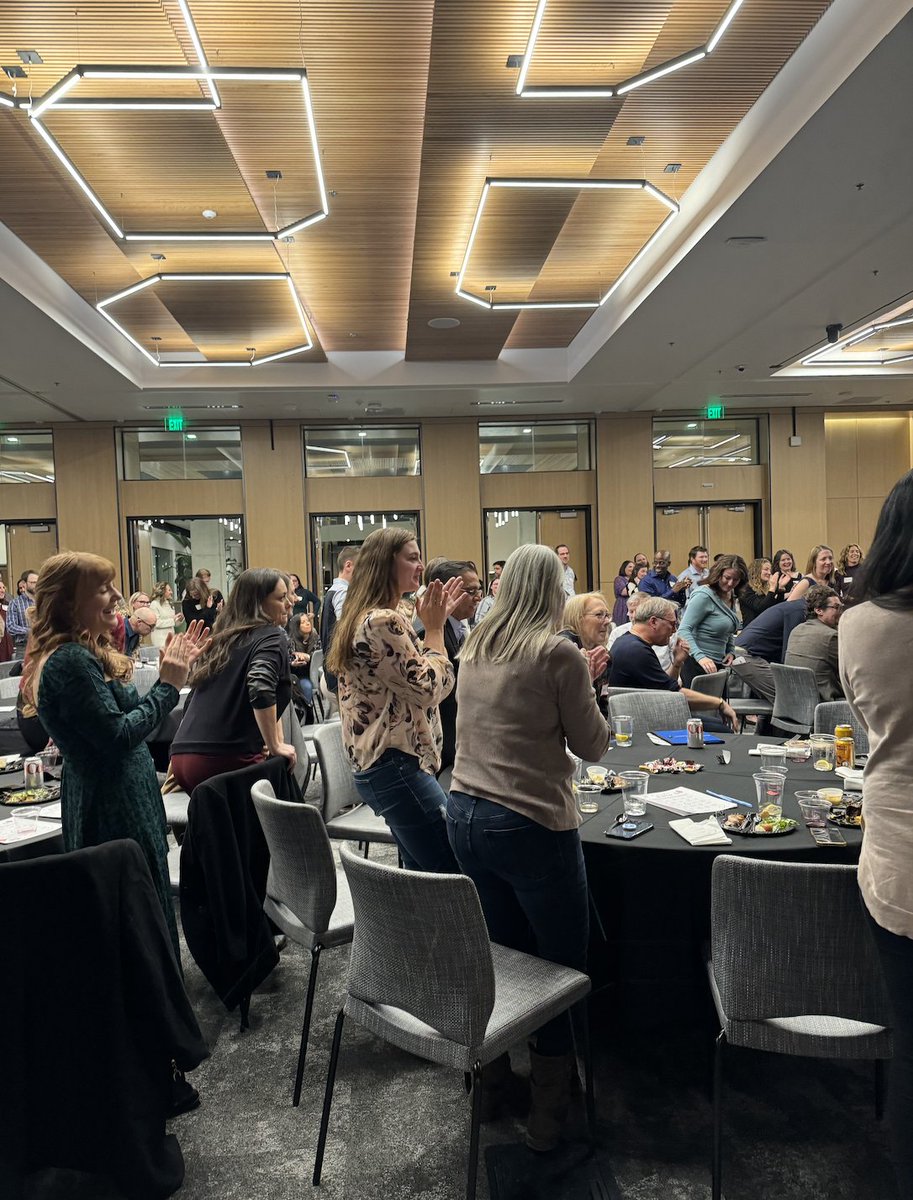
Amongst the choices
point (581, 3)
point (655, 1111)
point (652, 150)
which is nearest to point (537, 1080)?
point (655, 1111)

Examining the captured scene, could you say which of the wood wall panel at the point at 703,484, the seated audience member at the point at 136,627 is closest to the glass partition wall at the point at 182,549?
the seated audience member at the point at 136,627

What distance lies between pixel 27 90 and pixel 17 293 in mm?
2245

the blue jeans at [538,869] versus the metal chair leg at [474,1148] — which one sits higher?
the blue jeans at [538,869]

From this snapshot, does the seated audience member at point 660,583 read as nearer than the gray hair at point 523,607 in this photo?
No

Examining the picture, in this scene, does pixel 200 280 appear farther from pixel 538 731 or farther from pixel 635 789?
pixel 538 731

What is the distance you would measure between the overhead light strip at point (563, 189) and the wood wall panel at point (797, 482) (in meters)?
6.22

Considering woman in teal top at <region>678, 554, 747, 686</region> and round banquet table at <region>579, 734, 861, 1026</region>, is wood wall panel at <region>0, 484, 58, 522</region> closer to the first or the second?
woman in teal top at <region>678, 554, 747, 686</region>

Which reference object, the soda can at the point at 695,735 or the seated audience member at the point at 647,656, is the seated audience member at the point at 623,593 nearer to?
the seated audience member at the point at 647,656

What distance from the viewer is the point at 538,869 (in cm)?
224

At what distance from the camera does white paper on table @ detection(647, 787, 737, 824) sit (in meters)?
2.84

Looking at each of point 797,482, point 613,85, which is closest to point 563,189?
point 613,85

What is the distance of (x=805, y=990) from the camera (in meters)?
1.97

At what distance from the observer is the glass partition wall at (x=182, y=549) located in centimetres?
1410

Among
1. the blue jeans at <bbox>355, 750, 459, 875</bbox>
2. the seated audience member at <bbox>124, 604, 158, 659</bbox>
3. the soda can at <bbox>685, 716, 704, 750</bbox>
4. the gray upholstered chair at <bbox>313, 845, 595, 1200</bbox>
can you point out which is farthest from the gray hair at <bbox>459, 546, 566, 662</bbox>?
the seated audience member at <bbox>124, 604, 158, 659</bbox>
